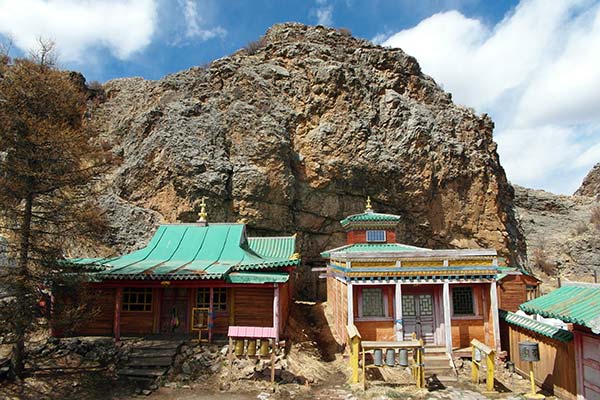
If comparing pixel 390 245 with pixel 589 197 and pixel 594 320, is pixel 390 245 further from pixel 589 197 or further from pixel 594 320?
pixel 589 197

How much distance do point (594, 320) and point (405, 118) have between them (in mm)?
25492

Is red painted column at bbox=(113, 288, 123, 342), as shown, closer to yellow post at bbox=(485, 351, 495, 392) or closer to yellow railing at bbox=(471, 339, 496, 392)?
yellow railing at bbox=(471, 339, 496, 392)

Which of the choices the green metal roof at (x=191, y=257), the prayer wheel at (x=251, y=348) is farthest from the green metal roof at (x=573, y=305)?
the green metal roof at (x=191, y=257)

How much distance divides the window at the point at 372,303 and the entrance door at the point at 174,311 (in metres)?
6.79

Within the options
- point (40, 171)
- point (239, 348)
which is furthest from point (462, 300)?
point (40, 171)

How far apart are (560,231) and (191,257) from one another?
47.4m

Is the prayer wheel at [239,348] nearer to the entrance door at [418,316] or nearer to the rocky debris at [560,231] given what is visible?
the entrance door at [418,316]

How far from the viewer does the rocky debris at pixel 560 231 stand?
39594 millimetres

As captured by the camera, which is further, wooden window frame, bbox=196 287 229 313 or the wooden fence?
wooden window frame, bbox=196 287 229 313

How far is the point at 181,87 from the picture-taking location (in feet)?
107

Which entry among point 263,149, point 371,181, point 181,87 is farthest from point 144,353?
point 181,87

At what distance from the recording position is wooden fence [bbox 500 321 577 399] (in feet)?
32.1

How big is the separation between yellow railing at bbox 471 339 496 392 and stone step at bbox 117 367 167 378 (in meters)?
9.67

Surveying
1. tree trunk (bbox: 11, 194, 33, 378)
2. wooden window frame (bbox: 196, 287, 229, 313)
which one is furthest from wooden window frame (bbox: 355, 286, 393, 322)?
tree trunk (bbox: 11, 194, 33, 378)
